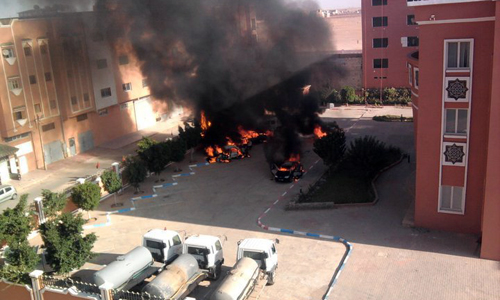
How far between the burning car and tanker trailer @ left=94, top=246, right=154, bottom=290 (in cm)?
942

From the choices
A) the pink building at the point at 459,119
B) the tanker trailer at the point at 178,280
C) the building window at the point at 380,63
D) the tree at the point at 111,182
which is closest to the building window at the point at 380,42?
the building window at the point at 380,63

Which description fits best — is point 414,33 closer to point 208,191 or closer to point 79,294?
point 208,191

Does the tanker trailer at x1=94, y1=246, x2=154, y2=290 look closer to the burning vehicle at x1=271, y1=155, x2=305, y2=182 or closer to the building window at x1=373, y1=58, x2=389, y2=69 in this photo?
the burning vehicle at x1=271, y1=155, x2=305, y2=182

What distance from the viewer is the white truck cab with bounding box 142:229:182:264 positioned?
624 inches

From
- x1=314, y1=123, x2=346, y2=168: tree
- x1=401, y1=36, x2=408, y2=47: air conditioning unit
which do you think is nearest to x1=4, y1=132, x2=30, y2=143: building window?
x1=314, y1=123, x2=346, y2=168: tree

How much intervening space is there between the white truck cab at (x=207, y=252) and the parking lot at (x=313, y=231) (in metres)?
0.47

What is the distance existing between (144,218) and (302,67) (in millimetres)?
15506

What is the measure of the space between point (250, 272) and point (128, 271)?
3.39m

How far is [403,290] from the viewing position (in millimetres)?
14055

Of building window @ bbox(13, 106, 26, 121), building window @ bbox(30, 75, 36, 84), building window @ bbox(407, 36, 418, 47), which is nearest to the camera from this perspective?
building window @ bbox(13, 106, 26, 121)

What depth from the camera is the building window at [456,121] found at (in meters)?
16.1

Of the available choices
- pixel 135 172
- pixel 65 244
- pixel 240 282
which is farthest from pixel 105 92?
pixel 240 282

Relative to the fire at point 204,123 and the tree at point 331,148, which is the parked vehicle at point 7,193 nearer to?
the fire at point 204,123

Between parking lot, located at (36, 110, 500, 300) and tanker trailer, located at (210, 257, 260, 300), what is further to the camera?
parking lot, located at (36, 110, 500, 300)
